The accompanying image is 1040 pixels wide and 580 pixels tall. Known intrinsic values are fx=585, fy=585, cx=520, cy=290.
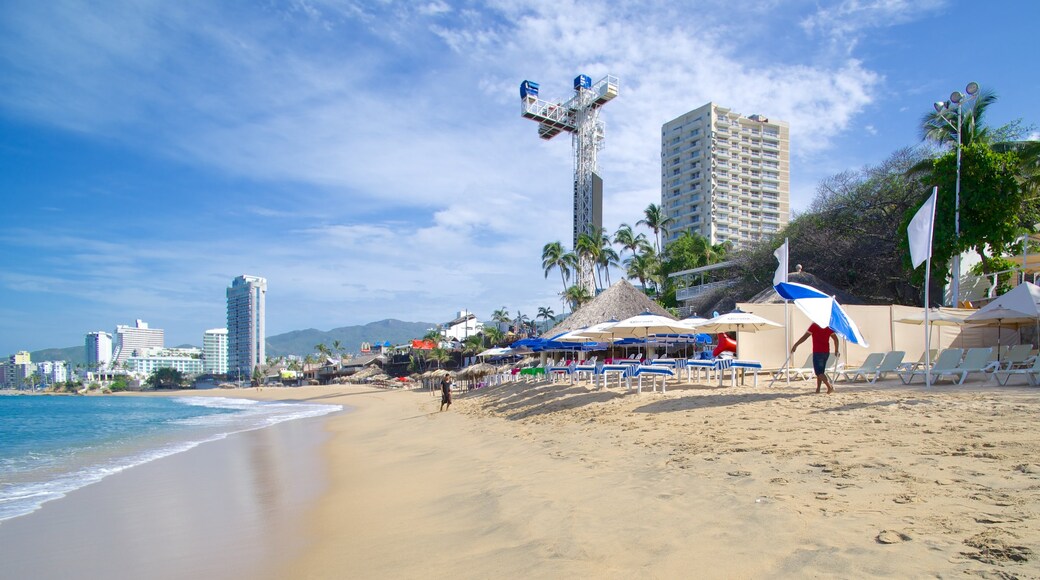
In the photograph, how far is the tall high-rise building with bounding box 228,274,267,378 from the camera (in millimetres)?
162625

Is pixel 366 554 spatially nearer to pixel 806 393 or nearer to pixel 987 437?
pixel 987 437

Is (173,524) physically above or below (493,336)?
below

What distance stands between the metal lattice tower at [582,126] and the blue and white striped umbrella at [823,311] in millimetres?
55326

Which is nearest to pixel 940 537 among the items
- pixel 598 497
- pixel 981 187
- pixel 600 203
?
pixel 598 497

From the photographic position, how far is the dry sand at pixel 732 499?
339cm

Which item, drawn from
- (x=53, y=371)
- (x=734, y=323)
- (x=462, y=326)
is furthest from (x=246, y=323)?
(x=734, y=323)

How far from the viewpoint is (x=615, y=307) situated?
26766mm

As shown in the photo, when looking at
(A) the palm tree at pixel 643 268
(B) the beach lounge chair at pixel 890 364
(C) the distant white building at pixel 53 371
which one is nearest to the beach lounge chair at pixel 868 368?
(B) the beach lounge chair at pixel 890 364

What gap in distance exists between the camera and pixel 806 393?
9.55 metres

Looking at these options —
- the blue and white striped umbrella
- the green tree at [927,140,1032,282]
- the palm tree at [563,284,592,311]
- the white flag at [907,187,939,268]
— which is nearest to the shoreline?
the blue and white striped umbrella

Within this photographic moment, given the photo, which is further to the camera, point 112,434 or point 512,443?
point 112,434

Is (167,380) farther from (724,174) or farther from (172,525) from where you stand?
(172,525)

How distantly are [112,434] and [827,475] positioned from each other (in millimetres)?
23251

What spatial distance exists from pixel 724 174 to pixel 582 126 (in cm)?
2291
